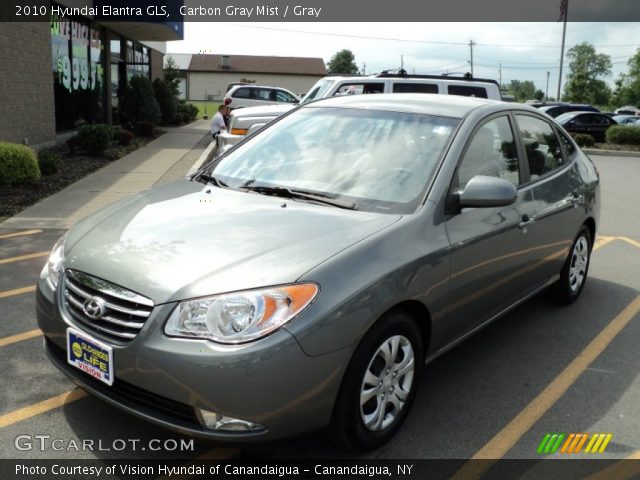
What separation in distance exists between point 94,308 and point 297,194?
4.35 ft

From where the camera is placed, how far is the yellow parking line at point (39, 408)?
3223mm

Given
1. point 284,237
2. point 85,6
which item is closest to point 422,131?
point 284,237

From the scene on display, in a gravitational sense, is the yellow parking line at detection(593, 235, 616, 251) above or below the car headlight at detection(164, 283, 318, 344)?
below

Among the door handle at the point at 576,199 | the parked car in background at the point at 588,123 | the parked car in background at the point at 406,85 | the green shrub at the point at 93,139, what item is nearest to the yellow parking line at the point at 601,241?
the door handle at the point at 576,199

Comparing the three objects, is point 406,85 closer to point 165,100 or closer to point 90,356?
point 90,356

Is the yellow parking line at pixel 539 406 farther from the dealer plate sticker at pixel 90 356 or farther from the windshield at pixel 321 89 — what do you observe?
the windshield at pixel 321 89

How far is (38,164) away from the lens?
418 inches

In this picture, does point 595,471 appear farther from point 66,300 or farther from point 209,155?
point 209,155

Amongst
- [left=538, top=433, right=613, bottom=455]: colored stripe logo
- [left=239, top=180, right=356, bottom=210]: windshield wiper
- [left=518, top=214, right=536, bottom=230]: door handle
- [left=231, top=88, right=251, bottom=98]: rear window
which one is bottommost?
[left=538, top=433, right=613, bottom=455]: colored stripe logo

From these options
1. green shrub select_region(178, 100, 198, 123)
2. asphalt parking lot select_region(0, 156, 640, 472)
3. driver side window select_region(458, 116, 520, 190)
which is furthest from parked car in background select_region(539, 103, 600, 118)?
driver side window select_region(458, 116, 520, 190)

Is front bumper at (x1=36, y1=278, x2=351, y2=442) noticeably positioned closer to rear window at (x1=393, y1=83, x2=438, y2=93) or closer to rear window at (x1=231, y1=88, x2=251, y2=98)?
rear window at (x1=393, y1=83, x2=438, y2=93)

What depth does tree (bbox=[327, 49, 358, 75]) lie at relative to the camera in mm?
100812

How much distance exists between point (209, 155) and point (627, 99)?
287ft

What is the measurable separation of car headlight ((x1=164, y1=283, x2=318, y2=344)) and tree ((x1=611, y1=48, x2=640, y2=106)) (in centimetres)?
9164
